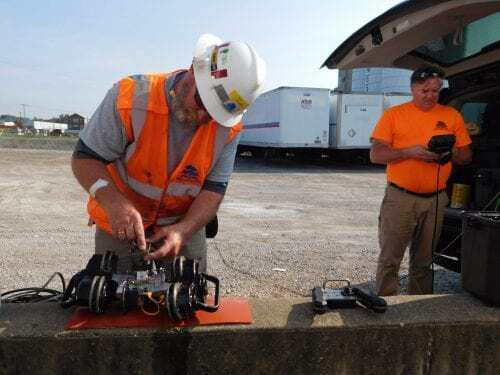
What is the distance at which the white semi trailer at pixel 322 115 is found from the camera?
18.7 metres

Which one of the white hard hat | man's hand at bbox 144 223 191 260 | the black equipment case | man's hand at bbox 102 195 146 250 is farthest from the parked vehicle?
man's hand at bbox 102 195 146 250

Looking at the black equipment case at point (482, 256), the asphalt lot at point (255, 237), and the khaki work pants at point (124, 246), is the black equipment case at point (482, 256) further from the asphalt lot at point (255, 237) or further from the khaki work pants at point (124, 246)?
the asphalt lot at point (255, 237)

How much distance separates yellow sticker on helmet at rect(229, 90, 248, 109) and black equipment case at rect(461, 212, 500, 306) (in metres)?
1.20

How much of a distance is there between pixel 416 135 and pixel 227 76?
6.91 feet

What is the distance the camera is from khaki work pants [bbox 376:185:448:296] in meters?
3.72

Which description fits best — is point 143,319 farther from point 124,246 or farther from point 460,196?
point 460,196

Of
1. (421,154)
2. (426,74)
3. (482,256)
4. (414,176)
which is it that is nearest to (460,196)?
(414,176)

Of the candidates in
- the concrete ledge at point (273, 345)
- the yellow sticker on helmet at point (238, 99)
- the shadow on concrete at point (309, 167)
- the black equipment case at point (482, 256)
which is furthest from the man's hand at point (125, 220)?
the shadow on concrete at point (309, 167)

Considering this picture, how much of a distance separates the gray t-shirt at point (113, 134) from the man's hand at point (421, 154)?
1933 millimetres

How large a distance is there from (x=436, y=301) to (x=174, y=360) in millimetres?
1252

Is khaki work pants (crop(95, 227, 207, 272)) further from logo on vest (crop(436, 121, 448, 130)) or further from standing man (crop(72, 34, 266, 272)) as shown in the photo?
logo on vest (crop(436, 121, 448, 130))

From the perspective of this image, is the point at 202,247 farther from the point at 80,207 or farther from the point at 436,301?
the point at 80,207

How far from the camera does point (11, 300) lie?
2.45 m

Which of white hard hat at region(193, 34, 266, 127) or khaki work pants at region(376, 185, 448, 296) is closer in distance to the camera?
white hard hat at region(193, 34, 266, 127)
